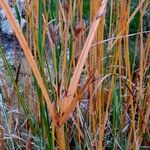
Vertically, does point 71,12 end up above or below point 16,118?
above

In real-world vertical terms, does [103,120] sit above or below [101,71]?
below

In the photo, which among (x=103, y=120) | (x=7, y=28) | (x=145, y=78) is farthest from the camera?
(x=7, y=28)

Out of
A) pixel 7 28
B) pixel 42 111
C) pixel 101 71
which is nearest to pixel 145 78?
pixel 101 71

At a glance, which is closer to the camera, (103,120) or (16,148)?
(103,120)

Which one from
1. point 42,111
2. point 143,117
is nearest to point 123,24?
point 42,111

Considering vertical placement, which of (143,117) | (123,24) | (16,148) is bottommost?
(16,148)

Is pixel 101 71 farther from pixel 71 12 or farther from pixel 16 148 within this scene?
pixel 16 148

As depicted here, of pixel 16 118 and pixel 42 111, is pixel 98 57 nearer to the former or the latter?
pixel 42 111

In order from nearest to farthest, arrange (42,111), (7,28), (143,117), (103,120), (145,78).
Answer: (42,111), (103,120), (143,117), (145,78), (7,28)

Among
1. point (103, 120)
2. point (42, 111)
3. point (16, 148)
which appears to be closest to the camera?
point (42, 111)
